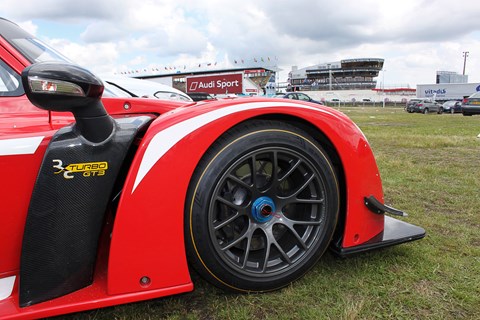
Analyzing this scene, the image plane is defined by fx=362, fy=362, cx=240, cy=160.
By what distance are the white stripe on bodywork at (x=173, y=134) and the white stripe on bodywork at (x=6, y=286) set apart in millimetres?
640

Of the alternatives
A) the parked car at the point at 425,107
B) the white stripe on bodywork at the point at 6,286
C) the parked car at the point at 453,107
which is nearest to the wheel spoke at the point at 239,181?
the white stripe on bodywork at the point at 6,286

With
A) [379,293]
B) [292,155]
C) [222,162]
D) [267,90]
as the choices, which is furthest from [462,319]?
[267,90]

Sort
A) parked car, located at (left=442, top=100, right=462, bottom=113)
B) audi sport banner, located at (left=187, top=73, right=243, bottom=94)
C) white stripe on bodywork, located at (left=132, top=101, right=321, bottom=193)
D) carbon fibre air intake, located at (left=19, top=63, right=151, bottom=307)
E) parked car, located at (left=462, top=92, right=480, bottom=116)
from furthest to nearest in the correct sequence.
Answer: audi sport banner, located at (left=187, top=73, right=243, bottom=94) < parked car, located at (left=442, top=100, right=462, bottom=113) < parked car, located at (left=462, top=92, right=480, bottom=116) < white stripe on bodywork, located at (left=132, top=101, right=321, bottom=193) < carbon fibre air intake, located at (left=19, top=63, right=151, bottom=307)

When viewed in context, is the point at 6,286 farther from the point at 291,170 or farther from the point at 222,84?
the point at 222,84

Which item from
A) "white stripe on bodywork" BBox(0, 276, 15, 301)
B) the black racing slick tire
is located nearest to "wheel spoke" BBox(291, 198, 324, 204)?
the black racing slick tire

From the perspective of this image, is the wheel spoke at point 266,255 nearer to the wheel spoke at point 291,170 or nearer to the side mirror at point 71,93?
the wheel spoke at point 291,170

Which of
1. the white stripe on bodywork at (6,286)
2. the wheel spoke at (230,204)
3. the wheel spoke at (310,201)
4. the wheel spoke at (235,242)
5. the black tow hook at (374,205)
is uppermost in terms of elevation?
the wheel spoke at (230,204)

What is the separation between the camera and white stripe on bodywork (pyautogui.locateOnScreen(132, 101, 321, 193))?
5.07ft

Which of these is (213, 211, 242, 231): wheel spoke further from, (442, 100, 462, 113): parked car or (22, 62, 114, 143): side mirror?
(442, 100, 462, 113): parked car

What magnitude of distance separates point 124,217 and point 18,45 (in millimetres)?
1039

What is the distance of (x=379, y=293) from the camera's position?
6.08ft

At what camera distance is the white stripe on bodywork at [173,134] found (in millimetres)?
1546

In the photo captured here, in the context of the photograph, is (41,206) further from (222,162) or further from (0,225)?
(222,162)

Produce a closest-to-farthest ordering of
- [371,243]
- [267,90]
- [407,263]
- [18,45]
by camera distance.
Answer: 1. [18,45]
2. [371,243]
3. [407,263]
4. [267,90]
